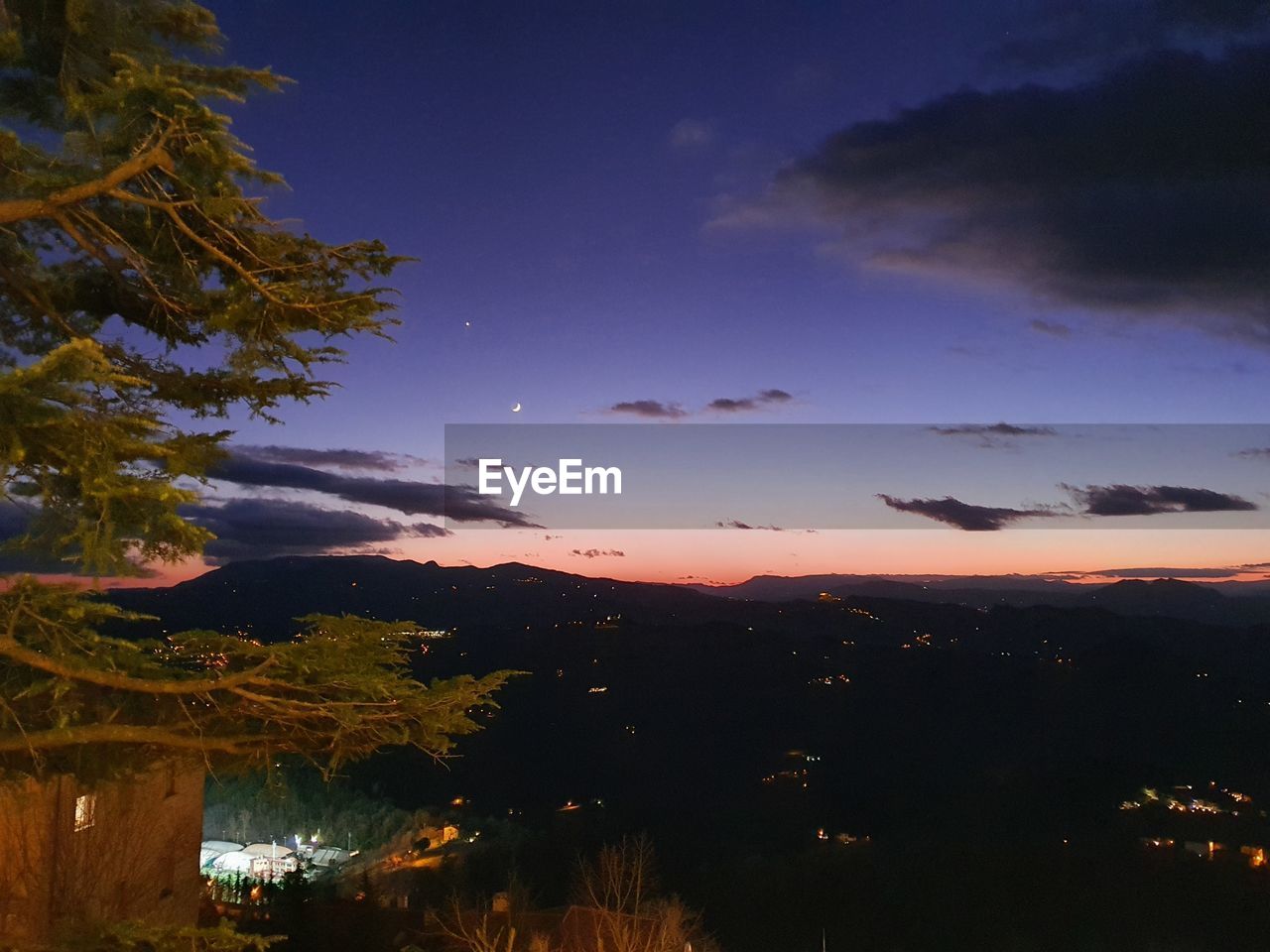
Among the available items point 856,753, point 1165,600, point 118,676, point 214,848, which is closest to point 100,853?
point 118,676

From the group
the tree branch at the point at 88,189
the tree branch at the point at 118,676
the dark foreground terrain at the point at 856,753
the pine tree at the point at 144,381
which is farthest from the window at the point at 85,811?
the dark foreground terrain at the point at 856,753

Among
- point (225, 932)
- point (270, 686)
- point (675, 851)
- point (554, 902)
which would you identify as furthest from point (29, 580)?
point (675, 851)

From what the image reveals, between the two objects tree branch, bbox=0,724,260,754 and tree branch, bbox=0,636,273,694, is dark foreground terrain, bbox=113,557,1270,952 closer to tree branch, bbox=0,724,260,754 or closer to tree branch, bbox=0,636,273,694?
tree branch, bbox=0,724,260,754

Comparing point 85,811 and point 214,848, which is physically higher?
point 85,811

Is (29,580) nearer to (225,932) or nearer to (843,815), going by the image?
(225,932)

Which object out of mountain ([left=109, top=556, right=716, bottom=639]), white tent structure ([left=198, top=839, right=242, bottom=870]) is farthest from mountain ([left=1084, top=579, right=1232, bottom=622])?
white tent structure ([left=198, top=839, right=242, bottom=870])

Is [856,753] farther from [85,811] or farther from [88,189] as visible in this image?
[88,189]

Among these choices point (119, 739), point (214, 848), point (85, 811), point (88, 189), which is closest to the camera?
point (88, 189)

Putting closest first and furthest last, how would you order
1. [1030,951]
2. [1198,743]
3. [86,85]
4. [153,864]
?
[86,85] < [153,864] < [1030,951] < [1198,743]
